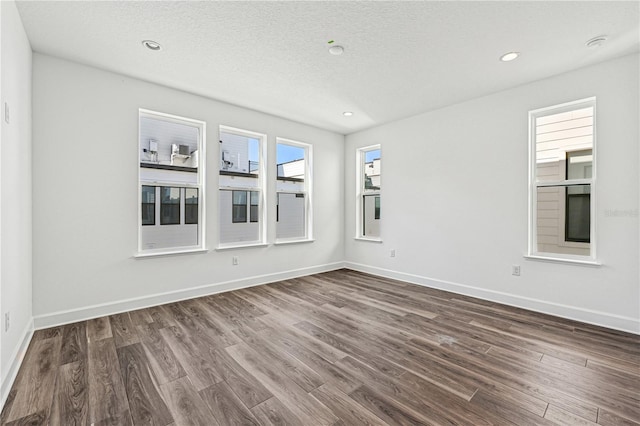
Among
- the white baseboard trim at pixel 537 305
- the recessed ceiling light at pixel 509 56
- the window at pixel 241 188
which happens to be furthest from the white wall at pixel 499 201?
the window at pixel 241 188

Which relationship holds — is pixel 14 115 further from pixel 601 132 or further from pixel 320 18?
pixel 601 132

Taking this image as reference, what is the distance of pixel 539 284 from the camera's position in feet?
11.2

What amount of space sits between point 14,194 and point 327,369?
278 cm

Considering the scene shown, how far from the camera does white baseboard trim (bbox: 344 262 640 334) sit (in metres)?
2.88

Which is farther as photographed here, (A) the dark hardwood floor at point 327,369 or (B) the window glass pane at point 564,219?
(B) the window glass pane at point 564,219

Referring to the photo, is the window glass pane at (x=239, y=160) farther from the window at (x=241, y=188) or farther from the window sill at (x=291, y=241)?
the window sill at (x=291, y=241)

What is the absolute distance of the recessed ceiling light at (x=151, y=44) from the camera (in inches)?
105

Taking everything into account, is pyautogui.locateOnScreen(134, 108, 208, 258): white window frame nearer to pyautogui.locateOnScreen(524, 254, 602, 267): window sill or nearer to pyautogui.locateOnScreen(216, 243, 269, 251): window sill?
pyautogui.locateOnScreen(216, 243, 269, 251): window sill

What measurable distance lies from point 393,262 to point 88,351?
418 centimetres

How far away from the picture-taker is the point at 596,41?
2.59 metres

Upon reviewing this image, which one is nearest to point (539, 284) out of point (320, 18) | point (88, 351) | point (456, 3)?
point (456, 3)

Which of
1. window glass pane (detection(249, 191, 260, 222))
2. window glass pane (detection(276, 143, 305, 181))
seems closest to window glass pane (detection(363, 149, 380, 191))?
window glass pane (detection(276, 143, 305, 181))

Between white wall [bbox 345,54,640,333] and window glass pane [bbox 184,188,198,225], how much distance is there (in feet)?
10.1

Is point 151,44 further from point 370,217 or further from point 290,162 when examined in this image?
point 370,217
